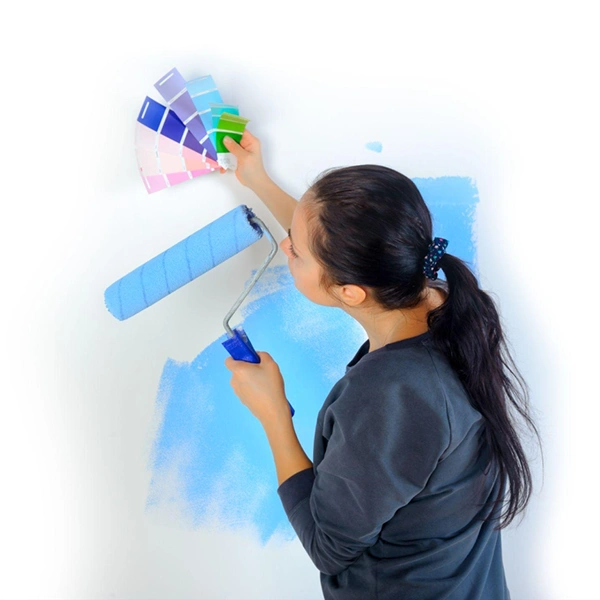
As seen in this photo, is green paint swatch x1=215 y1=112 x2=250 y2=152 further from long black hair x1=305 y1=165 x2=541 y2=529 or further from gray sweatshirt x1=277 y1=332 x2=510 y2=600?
gray sweatshirt x1=277 y1=332 x2=510 y2=600

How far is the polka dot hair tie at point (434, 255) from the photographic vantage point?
0.74 meters

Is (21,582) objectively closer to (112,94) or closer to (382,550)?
(382,550)

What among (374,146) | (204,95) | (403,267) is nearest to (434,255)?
(403,267)

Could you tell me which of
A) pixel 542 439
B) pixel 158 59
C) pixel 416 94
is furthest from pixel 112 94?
pixel 542 439

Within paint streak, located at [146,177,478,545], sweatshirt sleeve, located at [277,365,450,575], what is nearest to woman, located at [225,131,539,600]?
sweatshirt sleeve, located at [277,365,450,575]

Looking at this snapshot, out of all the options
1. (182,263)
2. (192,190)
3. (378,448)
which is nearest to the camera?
(378,448)

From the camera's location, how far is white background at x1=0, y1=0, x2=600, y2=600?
89 cm

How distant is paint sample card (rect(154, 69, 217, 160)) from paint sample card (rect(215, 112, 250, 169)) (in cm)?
2

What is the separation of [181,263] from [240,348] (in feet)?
0.46

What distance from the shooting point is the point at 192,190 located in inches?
36.8

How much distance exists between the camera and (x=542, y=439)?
105 cm

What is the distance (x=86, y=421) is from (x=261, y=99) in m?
0.54

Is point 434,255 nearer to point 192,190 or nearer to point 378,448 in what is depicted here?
point 378,448

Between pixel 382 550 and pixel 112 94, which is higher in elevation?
pixel 112 94
